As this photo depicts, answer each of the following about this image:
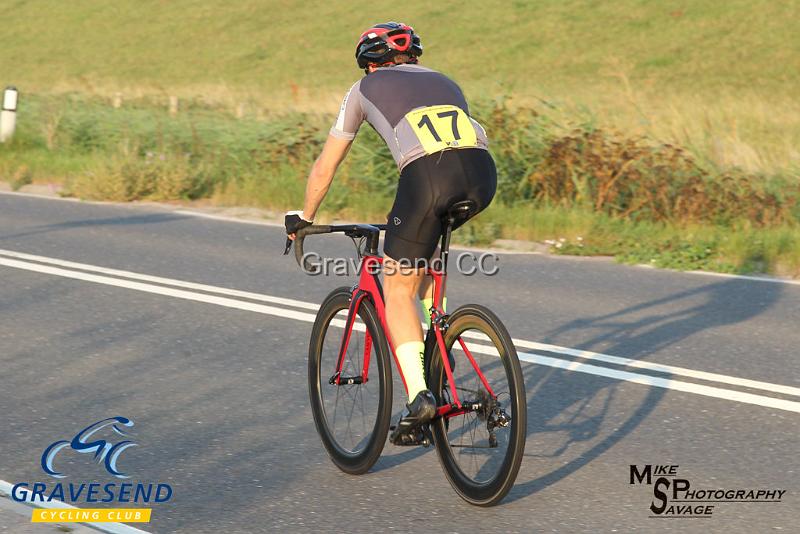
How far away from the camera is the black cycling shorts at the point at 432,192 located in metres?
4.62

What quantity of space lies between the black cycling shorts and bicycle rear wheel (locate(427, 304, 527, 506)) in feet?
1.11

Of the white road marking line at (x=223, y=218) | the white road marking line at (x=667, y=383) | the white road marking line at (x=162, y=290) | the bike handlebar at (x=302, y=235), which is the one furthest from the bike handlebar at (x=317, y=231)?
the white road marking line at (x=223, y=218)

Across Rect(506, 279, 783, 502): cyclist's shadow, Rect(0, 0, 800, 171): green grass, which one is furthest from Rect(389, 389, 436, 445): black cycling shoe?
Rect(0, 0, 800, 171): green grass

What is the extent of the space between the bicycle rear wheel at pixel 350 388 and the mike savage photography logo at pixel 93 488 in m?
0.86

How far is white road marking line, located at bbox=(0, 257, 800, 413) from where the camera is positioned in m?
6.33

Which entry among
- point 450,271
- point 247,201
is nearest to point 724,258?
point 450,271

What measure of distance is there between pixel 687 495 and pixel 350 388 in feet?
5.28

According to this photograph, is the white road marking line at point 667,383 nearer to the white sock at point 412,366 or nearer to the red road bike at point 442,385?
the red road bike at point 442,385

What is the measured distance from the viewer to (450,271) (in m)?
10.2

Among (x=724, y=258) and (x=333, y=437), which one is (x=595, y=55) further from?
(x=333, y=437)

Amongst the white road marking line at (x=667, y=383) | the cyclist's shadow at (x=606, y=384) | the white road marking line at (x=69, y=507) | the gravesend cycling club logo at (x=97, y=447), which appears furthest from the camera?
the white road marking line at (x=667, y=383)

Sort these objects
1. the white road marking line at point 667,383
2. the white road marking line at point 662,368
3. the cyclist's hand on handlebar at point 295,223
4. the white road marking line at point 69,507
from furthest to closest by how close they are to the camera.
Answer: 1. the white road marking line at point 662,368
2. the white road marking line at point 667,383
3. the cyclist's hand on handlebar at point 295,223
4. the white road marking line at point 69,507

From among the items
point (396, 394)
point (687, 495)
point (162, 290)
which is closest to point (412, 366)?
point (687, 495)

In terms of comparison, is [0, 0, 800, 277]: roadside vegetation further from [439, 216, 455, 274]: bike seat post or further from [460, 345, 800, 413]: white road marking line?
[439, 216, 455, 274]: bike seat post
